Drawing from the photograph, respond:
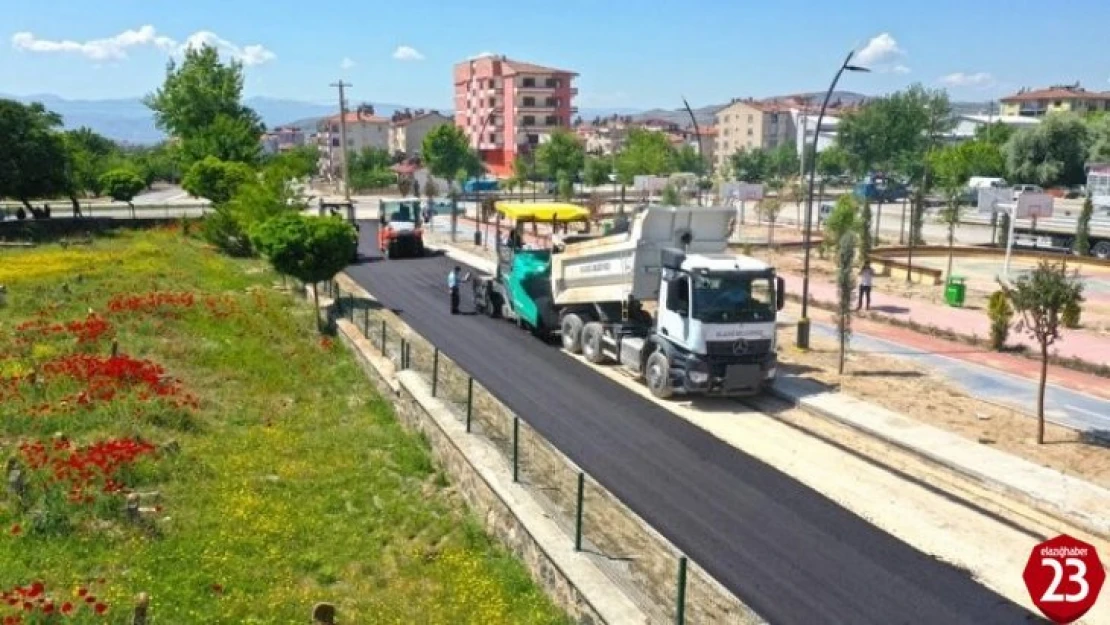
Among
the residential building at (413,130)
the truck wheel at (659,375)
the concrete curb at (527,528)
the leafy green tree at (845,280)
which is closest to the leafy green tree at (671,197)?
the leafy green tree at (845,280)

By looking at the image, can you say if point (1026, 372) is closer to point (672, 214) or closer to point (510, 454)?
point (672, 214)

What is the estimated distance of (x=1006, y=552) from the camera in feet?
36.0

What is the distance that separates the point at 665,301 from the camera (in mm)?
17438

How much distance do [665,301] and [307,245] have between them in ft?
34.9

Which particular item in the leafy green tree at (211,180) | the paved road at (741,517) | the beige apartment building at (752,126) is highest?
the beige apartment building at (752,126)

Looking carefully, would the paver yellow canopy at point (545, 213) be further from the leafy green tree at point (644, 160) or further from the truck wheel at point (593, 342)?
the leafy green tree at point (644, 160)

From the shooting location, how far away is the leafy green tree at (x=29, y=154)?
4191cm

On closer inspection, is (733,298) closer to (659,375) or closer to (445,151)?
(659,375)

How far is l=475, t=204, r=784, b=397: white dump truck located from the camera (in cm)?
1670

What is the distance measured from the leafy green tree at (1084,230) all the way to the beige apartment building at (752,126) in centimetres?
9159

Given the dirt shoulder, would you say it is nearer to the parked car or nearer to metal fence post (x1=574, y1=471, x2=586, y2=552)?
metal fence post (x1=574, y1=471, x2=586, y2=552)

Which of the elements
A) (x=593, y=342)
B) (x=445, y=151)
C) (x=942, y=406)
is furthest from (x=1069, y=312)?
(x=445, y=151)

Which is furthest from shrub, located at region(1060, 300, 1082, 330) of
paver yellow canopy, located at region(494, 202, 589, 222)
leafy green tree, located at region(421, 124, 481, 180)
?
leafy green tree, located at region(421, 124, 481, 180)

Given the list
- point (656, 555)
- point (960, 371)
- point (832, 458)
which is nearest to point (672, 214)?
point (832, 458)
